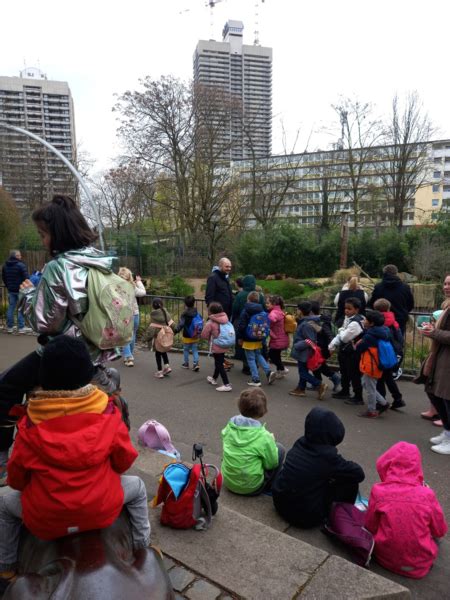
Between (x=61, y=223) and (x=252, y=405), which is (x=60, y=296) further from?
(x=252, y=405)

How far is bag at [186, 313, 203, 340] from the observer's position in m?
7.94

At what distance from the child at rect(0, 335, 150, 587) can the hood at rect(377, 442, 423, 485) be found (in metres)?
2.00

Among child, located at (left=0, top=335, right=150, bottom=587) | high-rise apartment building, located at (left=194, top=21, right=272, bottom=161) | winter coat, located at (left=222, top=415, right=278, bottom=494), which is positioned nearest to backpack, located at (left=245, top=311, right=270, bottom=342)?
winter coat, located at (left=222, top=415, right=278, bottom=494)

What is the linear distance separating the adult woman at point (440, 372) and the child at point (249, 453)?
2.16 metres

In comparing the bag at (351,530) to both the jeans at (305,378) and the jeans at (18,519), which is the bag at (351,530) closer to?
the jeans at (18,519)

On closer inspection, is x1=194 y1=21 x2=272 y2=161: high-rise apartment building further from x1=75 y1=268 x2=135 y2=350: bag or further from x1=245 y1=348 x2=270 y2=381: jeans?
x1=75 y1=268 x2=135 y2=350: bag

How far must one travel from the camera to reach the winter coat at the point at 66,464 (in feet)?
6.15

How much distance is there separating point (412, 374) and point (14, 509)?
281 inches

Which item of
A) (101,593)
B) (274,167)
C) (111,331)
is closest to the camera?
(101,593)

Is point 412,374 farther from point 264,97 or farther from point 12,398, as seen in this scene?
point 264,97

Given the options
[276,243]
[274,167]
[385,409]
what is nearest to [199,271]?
[276,243]

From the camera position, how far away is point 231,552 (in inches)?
106

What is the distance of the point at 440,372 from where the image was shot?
16.3 ft

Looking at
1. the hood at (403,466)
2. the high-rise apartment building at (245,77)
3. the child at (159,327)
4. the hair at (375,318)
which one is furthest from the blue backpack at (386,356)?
the high-rise apartment building at (245,77)
